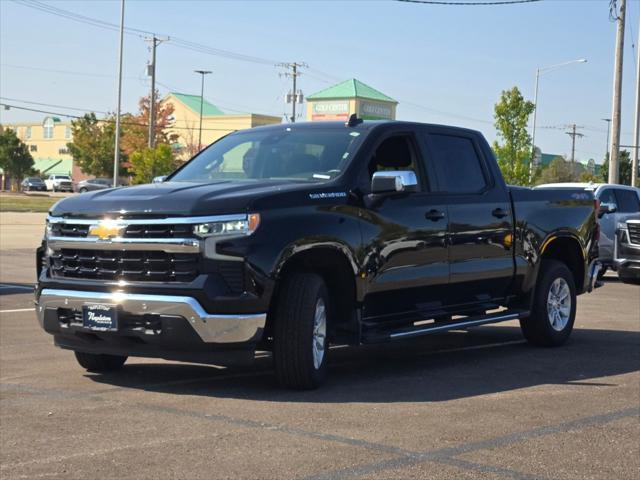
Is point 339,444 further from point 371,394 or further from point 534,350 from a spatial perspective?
point 534,350

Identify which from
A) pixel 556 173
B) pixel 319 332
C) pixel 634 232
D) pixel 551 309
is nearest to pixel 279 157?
pixel 319 332

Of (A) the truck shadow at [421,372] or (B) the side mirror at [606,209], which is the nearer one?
(A) the truck shadow at [421,372]

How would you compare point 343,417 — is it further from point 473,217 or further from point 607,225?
point 607,225

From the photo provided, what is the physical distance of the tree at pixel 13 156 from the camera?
102500 millimetres

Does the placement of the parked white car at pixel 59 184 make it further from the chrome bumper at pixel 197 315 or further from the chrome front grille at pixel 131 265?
the chrome bumper at pixel 197 315

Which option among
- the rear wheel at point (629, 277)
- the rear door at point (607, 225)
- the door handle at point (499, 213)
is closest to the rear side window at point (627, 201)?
the rear door at point (607, 225)

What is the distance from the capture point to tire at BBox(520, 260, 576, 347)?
10.4 m

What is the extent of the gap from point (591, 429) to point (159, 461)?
2.76m

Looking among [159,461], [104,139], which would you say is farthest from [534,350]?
[104,139]

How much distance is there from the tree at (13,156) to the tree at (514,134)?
67070mm

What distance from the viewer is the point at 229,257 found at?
23.7ft

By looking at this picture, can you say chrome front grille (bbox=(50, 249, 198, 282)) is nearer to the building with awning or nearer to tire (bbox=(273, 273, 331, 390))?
tire (bbox=(273, 273, 331, 390))

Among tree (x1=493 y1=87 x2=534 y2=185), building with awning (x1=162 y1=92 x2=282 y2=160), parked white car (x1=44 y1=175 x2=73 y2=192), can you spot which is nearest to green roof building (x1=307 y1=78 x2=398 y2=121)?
building with awning (x1=162 y1=92 x2=282 y2=160)

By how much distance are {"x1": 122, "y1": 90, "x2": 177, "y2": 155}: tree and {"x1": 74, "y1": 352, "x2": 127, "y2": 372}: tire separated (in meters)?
85.3
